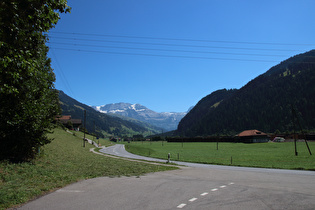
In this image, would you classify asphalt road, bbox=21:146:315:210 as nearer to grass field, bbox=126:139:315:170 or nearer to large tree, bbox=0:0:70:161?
large tree, bbox=0:0:70:161

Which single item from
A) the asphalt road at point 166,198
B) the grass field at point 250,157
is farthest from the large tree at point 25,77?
the grass field at point 250,157

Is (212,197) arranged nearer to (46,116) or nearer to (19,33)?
(19,33)

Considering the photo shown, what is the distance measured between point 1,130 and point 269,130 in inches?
8327

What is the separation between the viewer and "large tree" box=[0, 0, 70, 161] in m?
7.73

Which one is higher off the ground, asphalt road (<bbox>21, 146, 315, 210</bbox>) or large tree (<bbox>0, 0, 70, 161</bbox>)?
large tree (<bbox>0, 0, 70, 161</bbox>)

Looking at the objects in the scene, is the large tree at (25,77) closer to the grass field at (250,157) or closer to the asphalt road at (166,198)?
the asphalt road at (166,198)

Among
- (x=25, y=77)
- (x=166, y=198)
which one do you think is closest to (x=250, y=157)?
(x=166, y=198)

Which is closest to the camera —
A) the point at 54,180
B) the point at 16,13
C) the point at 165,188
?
the point at 16,13

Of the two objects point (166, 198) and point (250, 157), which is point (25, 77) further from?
point (250, 157)

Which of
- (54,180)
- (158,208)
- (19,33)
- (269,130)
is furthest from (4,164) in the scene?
(269,130)

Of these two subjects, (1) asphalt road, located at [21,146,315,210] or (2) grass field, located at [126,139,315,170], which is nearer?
(1) asphalt road, located at [21,146,315,210]

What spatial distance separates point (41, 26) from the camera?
8930mm

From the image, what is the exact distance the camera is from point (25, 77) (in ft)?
38.3

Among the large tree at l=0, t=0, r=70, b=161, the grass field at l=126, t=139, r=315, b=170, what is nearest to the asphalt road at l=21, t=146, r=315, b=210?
the large tree at l=0, t=0, r=70, b=161
